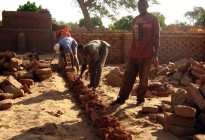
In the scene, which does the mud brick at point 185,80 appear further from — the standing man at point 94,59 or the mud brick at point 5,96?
the mud brick at point 5,96

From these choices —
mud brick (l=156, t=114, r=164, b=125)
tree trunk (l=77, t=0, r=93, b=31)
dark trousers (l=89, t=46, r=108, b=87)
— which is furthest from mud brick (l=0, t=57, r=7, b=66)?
tree trunk (l=77, t=0, r=93, b=31)

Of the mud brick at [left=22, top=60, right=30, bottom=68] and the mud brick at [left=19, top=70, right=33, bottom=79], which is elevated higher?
the mud brick at [left=22, top=60, right=30, bottom=68]

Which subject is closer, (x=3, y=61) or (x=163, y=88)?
(x=163, y=88)

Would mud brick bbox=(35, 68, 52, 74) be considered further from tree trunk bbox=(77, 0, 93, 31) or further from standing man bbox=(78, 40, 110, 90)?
tree trunk bbox=(77, 0, 93, 31)

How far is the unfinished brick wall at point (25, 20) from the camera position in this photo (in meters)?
14.4

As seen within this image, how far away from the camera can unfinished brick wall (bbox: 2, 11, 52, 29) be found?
14.4 m

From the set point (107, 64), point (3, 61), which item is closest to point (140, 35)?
point (3, 61)

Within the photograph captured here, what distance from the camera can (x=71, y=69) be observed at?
8.88 meters

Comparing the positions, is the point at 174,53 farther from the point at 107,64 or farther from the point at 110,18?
the point at 110,18

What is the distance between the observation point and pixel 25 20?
14.5m

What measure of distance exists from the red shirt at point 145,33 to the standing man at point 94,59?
1206 millimetres

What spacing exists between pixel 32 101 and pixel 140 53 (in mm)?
2284

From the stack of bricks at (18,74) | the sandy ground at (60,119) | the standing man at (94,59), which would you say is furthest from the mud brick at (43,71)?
the standing man at (94,59)

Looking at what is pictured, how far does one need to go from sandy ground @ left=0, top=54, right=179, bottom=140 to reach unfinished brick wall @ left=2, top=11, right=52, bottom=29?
8185 millimetres
